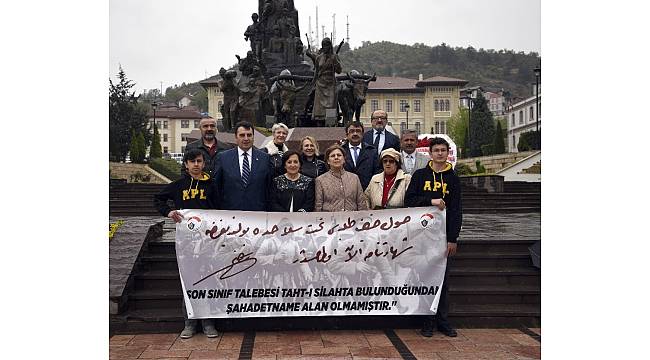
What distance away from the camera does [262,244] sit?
582 cm

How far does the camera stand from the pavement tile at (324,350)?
17.1 feet

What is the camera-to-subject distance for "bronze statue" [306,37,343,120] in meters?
14.4

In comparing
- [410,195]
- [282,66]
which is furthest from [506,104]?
[410,195]

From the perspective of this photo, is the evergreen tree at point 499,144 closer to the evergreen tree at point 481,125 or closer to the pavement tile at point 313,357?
the evergreen tree at point 481,125

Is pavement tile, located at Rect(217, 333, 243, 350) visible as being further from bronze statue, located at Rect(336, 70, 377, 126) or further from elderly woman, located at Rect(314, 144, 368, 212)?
bronze statue, located at Rect(336, 70, 377, 126)

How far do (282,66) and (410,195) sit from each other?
53.8 feet

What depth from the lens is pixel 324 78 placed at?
15.2m

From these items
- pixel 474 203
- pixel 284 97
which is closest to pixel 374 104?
pixel 284 97

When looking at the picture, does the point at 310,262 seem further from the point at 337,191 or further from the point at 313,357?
the point at 313,357

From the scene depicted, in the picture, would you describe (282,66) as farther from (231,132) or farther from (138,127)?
(138,127)

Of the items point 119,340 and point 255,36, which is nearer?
point 119,340

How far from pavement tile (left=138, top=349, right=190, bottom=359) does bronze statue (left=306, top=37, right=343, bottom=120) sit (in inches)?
386

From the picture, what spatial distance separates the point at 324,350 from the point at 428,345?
35.9 inches

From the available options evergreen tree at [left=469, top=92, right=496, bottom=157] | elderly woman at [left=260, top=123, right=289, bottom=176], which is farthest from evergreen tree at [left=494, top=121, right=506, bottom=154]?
elderly woman at [left=260, top=123, right=289, bottom=176]
